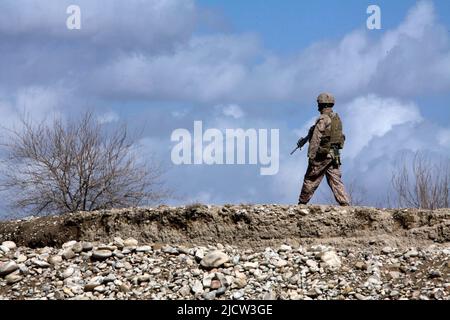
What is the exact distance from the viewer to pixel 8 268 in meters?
13.9

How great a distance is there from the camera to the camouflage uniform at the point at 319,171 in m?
16.0

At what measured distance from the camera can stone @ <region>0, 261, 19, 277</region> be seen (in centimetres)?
1385

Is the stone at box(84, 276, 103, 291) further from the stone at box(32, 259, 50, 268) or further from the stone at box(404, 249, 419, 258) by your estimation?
the stone at box(404, 249, 419, 258)

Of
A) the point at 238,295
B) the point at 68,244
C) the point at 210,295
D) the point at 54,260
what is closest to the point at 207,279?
the point at 210,295

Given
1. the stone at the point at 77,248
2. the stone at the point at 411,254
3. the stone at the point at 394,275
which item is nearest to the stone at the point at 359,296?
the stone at the point at 394,275

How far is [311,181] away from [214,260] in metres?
3.44

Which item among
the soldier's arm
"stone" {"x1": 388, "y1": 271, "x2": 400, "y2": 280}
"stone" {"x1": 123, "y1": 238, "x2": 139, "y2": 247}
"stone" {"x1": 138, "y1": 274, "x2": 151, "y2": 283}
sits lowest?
"stone" {"x1": 138, "y1": 274, "x2": 151, "y2": 283}

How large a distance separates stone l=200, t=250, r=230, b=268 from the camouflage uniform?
2996 millimetres

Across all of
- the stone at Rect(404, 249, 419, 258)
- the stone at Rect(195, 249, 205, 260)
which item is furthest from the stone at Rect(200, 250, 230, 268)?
the stone at Rect(404, 249, 419, 258)
